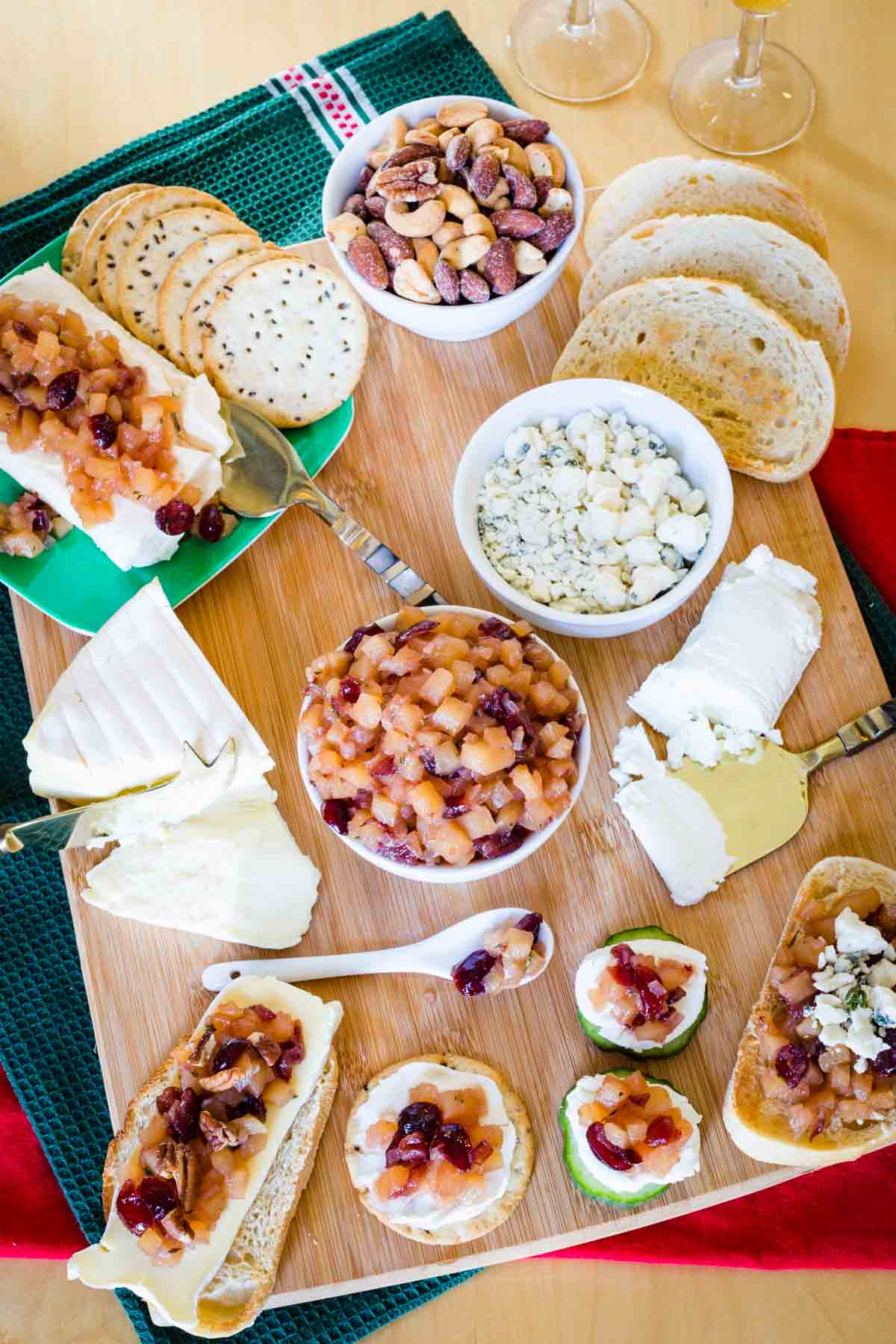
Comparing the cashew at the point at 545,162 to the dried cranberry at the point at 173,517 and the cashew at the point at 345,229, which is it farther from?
the dried cranberry at the point at 173,517

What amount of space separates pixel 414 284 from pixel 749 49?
142cm

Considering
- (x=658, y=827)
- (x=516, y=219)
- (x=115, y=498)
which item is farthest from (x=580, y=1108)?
(x=516, y=219)

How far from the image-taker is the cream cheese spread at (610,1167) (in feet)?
8.95

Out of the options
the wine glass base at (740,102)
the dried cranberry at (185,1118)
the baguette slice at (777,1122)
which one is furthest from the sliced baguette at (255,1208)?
the wine glass base at (740,102)

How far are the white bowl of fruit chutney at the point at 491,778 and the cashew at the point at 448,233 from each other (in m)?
0.94

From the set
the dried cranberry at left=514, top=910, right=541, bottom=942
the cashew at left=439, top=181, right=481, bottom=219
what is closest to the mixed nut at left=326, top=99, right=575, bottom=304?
the cashew at left=439, top=181, right=481, bottom=219

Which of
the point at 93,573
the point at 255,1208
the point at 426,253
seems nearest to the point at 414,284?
the point at 426,253

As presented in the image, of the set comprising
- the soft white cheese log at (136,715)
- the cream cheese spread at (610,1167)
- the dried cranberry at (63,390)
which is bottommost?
the cream cheese spread at (610,1167)

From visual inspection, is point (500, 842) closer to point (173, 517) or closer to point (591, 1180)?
point (591, 1180)

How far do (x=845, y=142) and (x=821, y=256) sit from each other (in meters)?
0.77

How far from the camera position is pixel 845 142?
3863 millimetres

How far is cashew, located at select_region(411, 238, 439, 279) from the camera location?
3111 millimetres

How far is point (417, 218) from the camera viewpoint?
10.1ft

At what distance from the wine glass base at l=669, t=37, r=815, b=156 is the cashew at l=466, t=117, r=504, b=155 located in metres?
0.99
